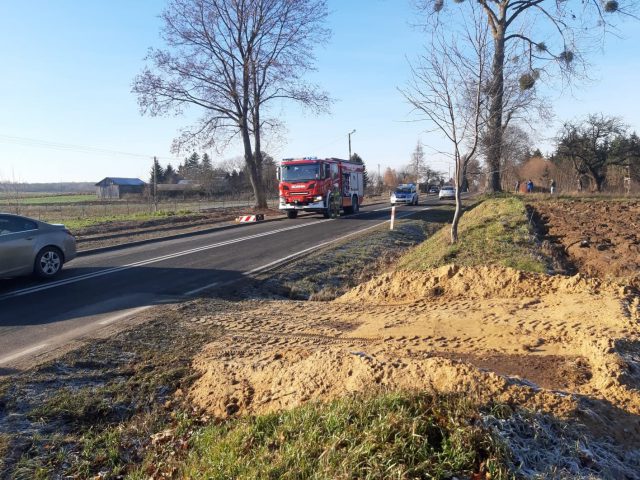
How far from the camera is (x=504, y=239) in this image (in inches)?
408

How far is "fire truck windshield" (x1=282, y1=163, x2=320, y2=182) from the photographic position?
2402 cm

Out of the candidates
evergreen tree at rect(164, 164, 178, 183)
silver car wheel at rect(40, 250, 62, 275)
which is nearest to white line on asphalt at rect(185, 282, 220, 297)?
silver car wheel at rect(40, 250, 62, 275)

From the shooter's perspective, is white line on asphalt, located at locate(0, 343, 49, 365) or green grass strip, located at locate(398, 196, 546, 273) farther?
green grass strip, located at locate(398, 196, 546, 273)

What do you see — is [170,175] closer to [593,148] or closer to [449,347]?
[593,148]

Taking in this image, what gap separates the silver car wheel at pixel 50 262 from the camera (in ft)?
32.9

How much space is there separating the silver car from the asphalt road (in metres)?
0.32

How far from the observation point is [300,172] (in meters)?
24.2

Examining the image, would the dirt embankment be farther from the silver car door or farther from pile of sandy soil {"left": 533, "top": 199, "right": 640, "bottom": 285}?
the silver car door

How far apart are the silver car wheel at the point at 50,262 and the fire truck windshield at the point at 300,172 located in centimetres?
1498

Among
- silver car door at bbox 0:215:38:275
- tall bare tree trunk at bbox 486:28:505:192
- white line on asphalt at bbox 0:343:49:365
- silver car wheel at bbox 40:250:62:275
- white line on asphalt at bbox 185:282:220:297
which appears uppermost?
tall bare tree trunk at bbox 486:28:505:192

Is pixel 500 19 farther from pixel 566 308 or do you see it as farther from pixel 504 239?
pixel 566 308

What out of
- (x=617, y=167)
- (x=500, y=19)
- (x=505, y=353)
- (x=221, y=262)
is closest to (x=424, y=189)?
(x=617, y=167)

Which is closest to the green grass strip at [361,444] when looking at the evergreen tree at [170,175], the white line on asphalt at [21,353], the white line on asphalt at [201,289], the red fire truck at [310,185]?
the white line on asphalt at [21,353]

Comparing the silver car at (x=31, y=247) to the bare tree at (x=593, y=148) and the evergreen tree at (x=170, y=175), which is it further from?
the evergreen tree at (x=170, y=175)
